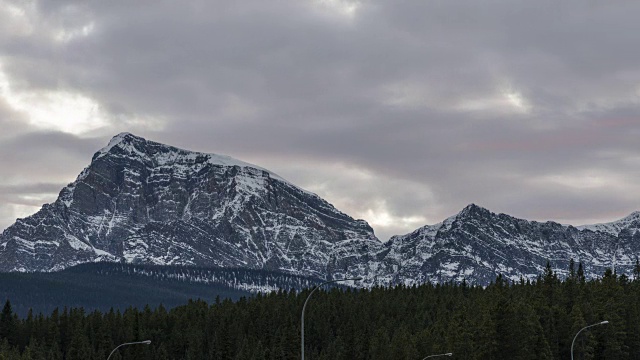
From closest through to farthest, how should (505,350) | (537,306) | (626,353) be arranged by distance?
(505,350)
(626,353)
(537,306)

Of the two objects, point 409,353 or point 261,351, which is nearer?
point 409,353

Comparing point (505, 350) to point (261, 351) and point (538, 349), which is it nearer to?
point (538, 349)

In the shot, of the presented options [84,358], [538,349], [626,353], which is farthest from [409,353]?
[84,358]

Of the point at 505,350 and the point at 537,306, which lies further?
the point at 537,306

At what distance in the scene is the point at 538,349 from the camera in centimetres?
16188

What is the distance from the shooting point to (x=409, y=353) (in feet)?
574

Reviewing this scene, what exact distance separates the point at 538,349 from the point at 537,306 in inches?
1108

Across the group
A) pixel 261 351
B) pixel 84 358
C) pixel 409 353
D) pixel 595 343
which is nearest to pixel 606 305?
pixel 595 343

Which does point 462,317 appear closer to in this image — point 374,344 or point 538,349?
point 374,344

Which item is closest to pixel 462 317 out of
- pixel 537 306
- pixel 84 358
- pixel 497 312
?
pixel 537 306

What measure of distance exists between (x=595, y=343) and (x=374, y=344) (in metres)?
44.2

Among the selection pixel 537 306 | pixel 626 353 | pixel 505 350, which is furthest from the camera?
pixel 537 306

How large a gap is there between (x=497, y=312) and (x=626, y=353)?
24.5 m

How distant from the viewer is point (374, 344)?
19500 centimetres
